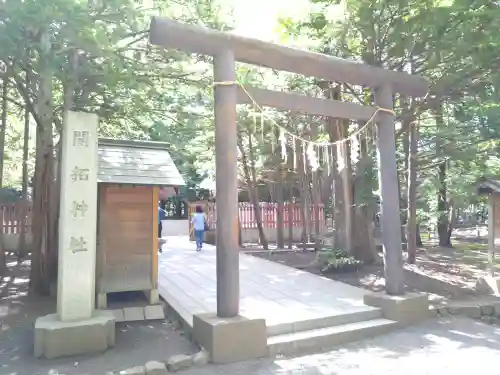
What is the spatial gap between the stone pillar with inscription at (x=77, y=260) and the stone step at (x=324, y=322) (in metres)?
2.39

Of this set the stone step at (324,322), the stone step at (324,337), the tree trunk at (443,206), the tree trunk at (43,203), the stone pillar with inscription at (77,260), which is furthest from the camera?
the tree trunk at (443,206)

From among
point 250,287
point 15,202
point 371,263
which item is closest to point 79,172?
point 250,287

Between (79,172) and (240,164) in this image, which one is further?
(240,164)

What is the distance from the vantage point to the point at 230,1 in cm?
939

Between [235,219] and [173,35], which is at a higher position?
[173,35]

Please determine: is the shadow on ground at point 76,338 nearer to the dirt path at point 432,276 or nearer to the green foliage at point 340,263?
the dirt path at point 432,276

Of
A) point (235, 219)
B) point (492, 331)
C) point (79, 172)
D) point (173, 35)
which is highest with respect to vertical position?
point (173, 35)

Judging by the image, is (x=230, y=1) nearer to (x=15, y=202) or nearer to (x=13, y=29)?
(x=13, y=29)

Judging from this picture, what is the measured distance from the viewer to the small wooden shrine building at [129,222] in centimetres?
784

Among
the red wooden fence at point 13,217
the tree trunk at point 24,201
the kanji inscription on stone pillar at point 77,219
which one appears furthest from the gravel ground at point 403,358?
the red wooden fence at point 13,217

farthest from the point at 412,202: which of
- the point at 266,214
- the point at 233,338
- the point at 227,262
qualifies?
the point at 266,214

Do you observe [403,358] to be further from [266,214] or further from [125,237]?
[266,214]

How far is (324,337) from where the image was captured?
20.8 ft

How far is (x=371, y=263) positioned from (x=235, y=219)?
23.0ft
